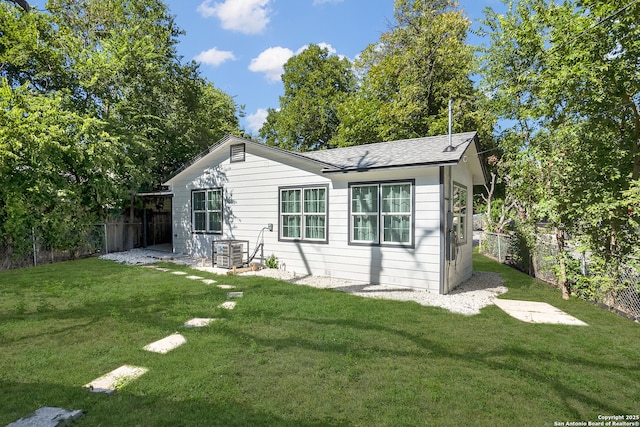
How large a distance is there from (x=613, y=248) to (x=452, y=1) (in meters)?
17.9

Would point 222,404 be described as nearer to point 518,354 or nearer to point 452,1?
point 518,354

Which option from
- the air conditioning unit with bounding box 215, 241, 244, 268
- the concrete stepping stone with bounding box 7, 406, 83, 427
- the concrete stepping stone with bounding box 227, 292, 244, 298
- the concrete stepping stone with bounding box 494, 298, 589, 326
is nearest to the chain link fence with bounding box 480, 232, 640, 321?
the concrete stepping stone with bounding box 494, 298, 589, 326

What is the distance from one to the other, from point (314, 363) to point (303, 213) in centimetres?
539

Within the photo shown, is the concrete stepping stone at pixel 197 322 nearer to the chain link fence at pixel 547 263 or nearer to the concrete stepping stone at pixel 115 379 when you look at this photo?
the concrete stepping stone at pixel 115 379

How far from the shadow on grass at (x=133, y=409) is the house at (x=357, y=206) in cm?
500

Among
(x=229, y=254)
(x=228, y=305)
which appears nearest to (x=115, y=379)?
(x=228, y=305)

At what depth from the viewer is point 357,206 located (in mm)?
7766

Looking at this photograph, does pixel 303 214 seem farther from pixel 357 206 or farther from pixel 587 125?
pixel 587 125

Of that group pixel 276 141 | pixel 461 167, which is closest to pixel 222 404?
pixel 461 167

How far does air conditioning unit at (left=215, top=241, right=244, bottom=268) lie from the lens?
30.2 feet

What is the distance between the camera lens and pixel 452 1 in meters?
18.3

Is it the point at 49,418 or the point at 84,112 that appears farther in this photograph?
the point at 84,112

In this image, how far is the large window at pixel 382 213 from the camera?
7129 millimetres

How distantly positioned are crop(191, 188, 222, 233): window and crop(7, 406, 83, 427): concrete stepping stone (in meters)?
8.37
